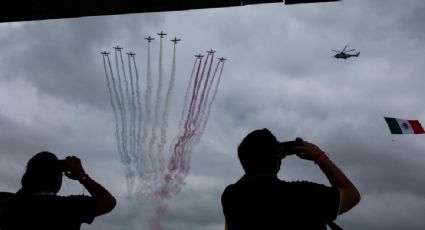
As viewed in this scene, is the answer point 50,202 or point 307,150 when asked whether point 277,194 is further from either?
point 50,202

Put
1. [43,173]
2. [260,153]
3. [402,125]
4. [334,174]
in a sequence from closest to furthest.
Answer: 1. [334,174]
2. [260,153]
3. [43,173]
4. [402,125]

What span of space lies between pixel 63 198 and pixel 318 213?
241cm

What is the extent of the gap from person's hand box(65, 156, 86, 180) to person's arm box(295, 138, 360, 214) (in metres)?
2.11

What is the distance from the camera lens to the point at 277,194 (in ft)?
11.4

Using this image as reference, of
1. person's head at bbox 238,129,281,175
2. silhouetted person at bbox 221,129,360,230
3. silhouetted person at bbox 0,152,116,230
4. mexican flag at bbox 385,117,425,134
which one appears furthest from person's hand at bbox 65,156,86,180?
mexican flag at bbox 385,117,425,134

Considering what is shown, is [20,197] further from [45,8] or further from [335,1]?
[335,1]

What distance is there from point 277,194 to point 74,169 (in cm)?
204

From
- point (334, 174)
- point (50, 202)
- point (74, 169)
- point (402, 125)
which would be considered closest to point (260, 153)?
point (334, 174)

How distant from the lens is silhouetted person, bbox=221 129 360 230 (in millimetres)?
3330

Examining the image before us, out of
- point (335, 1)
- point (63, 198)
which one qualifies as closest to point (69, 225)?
point (63, 198)

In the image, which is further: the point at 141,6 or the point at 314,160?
the point at 141,6

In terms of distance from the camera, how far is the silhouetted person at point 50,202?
13.8 ft

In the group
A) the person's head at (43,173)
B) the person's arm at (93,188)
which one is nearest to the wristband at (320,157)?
the person's arm at (93,188)

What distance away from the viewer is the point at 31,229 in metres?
4.20
